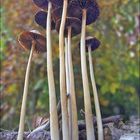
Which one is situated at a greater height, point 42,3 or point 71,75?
point 42,3

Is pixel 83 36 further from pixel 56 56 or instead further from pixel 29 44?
pixel 56 56

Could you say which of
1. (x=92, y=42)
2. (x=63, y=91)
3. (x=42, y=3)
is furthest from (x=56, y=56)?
(x=63, y=91)

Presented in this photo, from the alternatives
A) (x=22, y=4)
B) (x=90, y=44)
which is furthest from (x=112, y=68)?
(x=90, y=44)

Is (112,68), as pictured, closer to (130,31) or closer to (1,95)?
(130,31)

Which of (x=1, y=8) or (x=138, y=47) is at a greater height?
(x=1, y=8)

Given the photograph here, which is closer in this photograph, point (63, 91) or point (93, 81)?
point (63, 91)

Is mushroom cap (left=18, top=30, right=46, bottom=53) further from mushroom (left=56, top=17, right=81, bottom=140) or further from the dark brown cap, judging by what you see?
the dark brown cap

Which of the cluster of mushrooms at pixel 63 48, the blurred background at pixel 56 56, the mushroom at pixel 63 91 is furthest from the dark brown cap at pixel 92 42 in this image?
the blurred background at pixel 56 56
